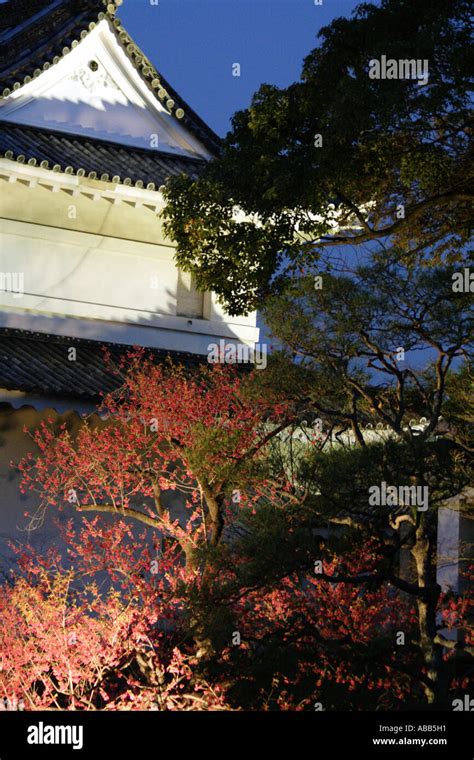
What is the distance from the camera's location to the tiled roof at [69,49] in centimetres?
1516

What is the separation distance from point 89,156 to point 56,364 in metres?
3.24

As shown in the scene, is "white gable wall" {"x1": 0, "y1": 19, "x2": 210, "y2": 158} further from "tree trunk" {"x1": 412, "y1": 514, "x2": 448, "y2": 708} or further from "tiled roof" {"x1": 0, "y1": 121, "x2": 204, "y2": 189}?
"tree trunk" {"x1": 412, "y1": 514, "x2": 448, "y2": 708}

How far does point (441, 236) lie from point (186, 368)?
4696mm

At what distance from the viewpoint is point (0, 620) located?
10.5 m

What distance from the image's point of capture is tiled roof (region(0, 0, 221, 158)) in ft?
49.8

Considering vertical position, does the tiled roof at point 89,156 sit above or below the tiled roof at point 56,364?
above

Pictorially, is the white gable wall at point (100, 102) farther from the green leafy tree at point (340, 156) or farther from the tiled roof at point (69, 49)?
the green leafy tree at point (340, 156)

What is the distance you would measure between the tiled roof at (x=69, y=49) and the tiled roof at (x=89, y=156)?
652 millimetres

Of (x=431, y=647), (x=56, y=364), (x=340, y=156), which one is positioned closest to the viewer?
(x=431, y=647)

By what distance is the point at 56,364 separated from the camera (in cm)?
1359

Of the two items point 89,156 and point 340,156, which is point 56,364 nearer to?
point 89,156

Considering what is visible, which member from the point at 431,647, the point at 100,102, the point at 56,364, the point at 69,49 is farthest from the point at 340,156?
the point at 100,102

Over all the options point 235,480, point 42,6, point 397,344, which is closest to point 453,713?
point 235,480

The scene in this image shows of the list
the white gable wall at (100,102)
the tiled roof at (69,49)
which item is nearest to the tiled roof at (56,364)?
the white gable wall at (100,102)
